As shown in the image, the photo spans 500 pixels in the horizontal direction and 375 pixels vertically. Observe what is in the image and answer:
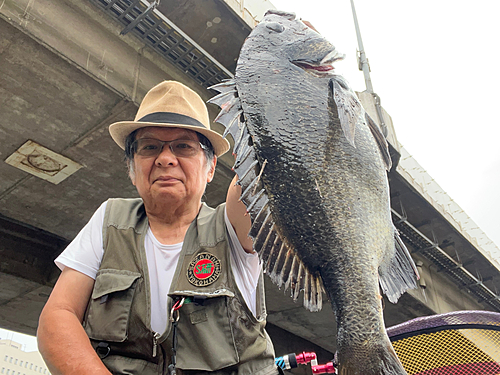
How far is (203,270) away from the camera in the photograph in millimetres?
1640

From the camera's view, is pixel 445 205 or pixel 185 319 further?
pixel 445 205

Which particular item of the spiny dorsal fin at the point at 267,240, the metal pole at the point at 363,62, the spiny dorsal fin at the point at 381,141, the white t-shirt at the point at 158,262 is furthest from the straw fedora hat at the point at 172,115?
the metal pole at the point at 363,62

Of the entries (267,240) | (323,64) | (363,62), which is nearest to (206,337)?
(267,240)

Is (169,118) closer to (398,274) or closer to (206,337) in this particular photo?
(206,337)

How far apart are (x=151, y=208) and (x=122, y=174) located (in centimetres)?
372

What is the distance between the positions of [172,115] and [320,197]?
1007mm

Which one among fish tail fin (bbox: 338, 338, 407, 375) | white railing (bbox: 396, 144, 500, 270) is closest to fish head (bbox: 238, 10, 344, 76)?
fish tail fin (bbox: 338, 338, 407, 375)

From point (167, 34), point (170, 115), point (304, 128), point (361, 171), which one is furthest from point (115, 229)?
point (167, 34)

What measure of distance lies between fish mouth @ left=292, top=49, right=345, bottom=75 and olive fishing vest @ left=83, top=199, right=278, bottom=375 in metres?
0.87

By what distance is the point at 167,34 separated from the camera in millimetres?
4395

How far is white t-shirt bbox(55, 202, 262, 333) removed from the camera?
1624 mm

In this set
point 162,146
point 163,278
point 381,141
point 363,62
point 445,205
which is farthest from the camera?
point 445,205

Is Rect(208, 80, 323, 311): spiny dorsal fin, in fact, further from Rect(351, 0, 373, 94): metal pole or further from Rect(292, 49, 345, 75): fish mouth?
Rect(351, 0, 373, 94): metal pole

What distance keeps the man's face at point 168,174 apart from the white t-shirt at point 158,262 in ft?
0.76
